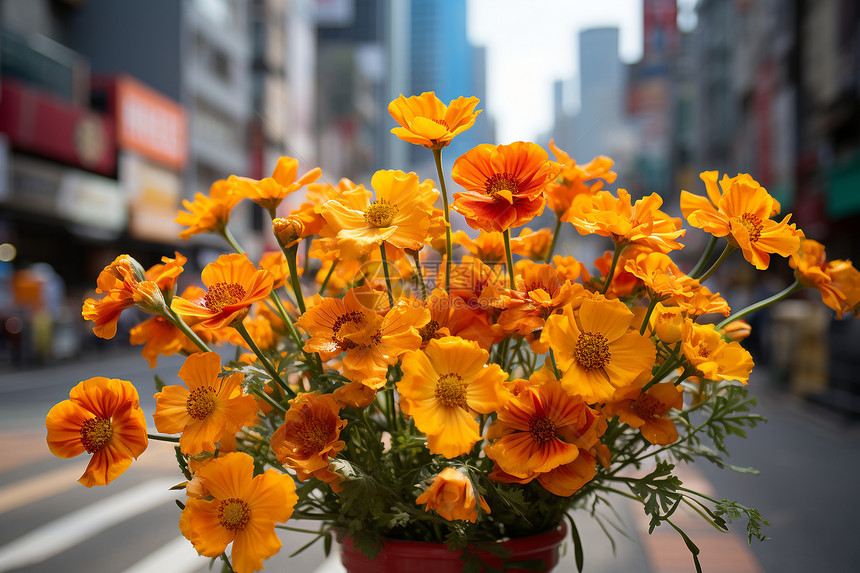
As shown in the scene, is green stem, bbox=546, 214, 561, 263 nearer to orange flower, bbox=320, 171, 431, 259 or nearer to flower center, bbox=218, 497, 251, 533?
orange flower, bbox=320, 171, 431, 259

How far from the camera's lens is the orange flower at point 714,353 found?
0.63m

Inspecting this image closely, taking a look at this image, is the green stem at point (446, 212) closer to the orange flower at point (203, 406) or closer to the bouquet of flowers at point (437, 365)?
the bouquet of flowers at point (437, 365)

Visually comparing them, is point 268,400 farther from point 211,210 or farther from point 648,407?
point 648,407

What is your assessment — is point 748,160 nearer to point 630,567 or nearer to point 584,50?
point 630,567

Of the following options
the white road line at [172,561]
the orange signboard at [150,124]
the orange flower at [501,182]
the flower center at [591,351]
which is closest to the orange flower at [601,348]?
the flower center at [591,351]

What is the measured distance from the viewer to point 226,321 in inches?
23.6

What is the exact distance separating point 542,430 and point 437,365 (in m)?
0.11

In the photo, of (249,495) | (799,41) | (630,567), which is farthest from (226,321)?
(799,41)

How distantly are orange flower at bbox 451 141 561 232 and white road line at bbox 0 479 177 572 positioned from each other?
2796 mm

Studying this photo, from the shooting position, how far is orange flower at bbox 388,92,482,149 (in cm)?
68

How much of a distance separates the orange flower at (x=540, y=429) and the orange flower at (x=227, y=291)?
246mm

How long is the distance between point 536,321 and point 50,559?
2.86 meters

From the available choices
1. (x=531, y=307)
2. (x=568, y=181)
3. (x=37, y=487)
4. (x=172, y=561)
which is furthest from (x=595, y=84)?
(x=37, y=487)

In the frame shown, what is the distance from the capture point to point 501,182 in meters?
0.67
